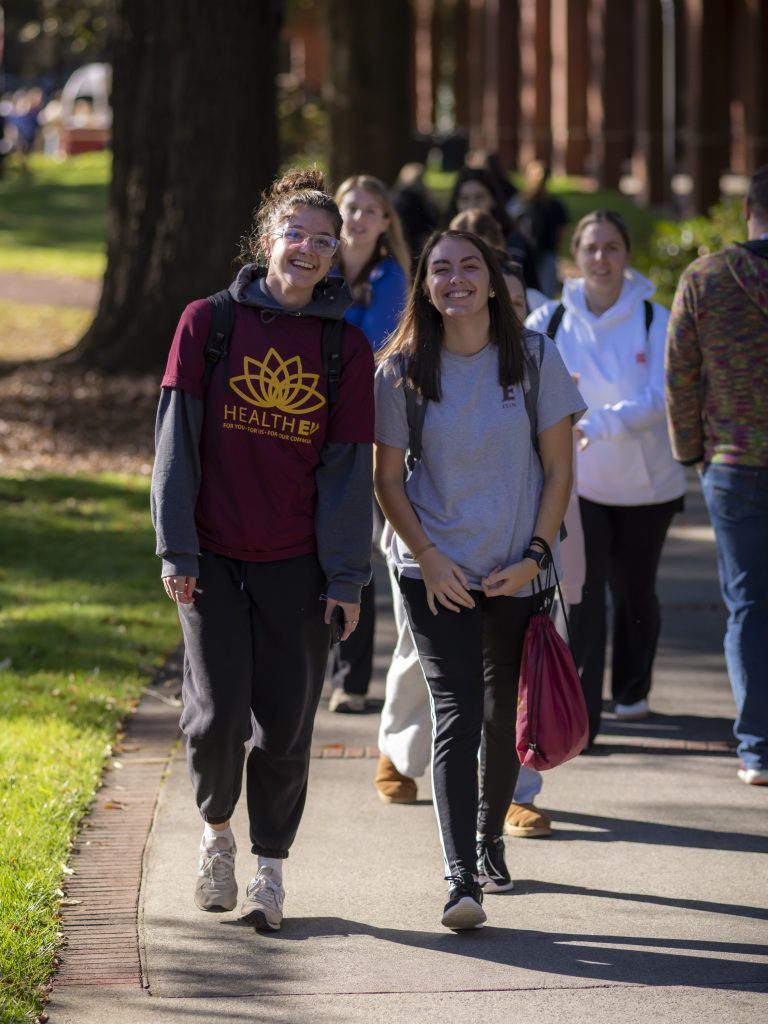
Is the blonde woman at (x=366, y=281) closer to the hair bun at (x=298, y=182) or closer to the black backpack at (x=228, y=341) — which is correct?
the hair bun at (x=298, y=182)

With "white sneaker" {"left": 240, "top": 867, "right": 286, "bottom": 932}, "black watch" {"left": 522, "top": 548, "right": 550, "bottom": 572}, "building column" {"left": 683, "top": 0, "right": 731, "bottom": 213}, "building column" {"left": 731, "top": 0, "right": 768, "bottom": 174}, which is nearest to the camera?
"white sneaker" {"left": 240, "top": 867, "right": 286, "bottom": 932}

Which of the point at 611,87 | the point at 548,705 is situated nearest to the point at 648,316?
the point at 548,705

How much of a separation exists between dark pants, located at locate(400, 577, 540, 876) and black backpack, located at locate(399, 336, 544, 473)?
41cm

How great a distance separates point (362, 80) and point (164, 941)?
1855 cm

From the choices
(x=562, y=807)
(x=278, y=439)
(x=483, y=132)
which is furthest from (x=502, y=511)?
(x=483, y=132)

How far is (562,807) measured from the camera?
600cm

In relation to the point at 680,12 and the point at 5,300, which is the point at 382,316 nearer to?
the point at 5,300

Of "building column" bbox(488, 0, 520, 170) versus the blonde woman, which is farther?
"building column" bbox(488, 0, 520, 170)

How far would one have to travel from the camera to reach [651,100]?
32.8 meters

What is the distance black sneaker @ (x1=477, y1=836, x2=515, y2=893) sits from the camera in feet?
17.0

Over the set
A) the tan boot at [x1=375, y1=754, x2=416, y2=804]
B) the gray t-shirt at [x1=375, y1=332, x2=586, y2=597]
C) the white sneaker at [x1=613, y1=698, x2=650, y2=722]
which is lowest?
the tan boot at [x1=375, y1=754, x2=416, y2=804]

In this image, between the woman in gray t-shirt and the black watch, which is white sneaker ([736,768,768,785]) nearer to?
the woman in gray t-shirt

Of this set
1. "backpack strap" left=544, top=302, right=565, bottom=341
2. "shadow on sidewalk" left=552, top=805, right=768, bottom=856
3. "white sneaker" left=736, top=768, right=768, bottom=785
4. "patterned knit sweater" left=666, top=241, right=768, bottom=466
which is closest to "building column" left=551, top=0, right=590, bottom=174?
"backpack strap" left=544, top=302, right=565, bottom=341

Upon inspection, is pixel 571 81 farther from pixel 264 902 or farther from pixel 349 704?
pixel 264 902
